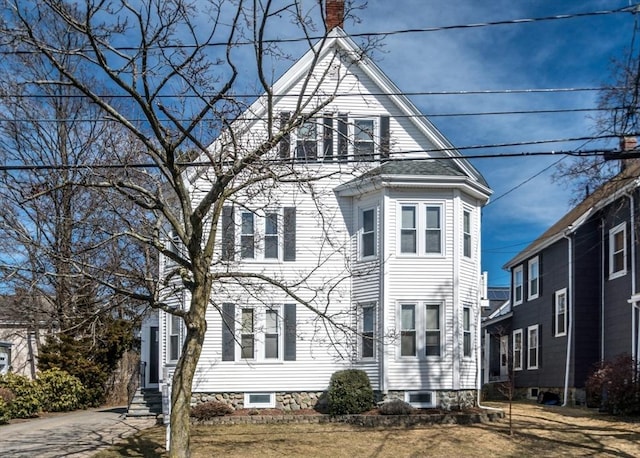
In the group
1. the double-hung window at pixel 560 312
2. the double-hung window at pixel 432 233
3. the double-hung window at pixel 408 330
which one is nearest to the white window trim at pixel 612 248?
the double-hung window at pixel 560 312

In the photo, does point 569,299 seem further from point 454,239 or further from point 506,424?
point 506,424

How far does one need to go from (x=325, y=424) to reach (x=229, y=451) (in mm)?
3444

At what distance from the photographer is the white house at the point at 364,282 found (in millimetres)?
19750

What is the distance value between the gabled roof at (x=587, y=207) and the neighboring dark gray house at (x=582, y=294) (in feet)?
0.10

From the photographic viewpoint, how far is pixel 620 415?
18.4 m

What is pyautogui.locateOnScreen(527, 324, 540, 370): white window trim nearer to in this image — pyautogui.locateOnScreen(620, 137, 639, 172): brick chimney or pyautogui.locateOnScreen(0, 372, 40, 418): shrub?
pyautogui.locateOnScreen(620, 137, 639, 172): brick chimney

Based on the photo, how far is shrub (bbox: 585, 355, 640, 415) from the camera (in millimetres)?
18172

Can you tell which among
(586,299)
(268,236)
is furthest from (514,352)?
(268,236)

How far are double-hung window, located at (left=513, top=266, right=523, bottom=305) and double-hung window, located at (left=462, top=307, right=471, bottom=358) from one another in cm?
1113

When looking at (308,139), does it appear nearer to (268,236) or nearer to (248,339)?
(268,236)

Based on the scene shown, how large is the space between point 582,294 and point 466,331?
18.7 feet

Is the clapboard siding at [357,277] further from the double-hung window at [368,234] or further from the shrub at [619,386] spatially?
the shrub at [619,386]

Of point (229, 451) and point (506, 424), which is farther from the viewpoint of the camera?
point (506, 424)

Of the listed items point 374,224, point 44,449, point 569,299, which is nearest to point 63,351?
point 44,449
